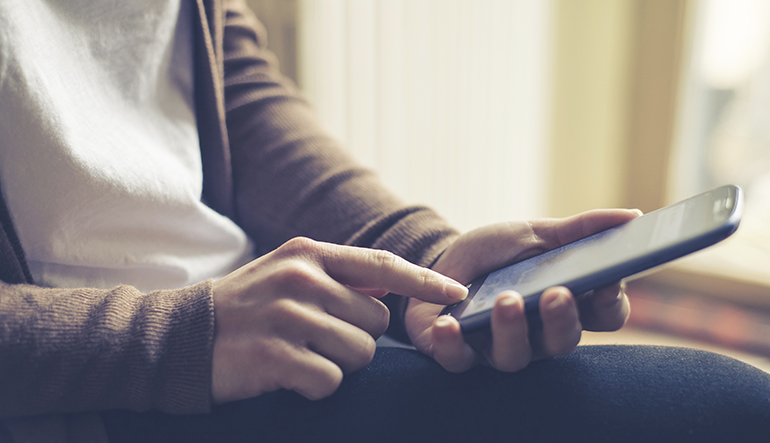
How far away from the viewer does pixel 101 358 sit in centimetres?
34

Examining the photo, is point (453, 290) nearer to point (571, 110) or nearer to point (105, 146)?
point (105, 146)

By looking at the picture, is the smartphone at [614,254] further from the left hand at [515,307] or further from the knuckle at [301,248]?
the knuckle at [301,248]

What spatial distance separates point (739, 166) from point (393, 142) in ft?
3.59

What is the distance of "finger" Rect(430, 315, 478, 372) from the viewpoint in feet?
1.15

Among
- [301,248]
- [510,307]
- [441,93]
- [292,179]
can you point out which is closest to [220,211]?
[292,179]

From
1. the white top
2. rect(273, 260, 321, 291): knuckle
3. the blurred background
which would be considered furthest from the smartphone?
the blurred background

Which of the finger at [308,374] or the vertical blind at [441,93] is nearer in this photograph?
the finger at [308,374]

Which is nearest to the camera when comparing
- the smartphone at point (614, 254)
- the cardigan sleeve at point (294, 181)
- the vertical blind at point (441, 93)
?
the smartphone at point (614, 254)

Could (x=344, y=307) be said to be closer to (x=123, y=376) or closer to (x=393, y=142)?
(x=123, y=376)

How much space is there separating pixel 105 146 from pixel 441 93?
1193 mm

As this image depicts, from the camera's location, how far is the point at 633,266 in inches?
12.7

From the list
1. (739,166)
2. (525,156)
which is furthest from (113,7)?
(739,166)

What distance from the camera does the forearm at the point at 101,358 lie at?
13.4 inches

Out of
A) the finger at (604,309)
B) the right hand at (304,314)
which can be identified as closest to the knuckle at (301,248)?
the right hand at (304,314)
